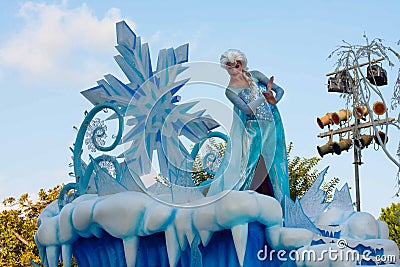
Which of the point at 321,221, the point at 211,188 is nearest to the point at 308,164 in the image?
the point at 321,221

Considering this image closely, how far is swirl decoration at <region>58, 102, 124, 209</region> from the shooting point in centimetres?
764

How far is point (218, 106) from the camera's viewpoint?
6.82 m

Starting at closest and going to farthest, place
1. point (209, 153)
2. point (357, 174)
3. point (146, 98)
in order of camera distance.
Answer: point (146, 98) → point (209, 153) → point (357, 174)

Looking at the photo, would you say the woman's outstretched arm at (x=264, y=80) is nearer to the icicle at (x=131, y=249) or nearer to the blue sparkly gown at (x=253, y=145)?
the blue sparkly gown at (x=253, y=145)

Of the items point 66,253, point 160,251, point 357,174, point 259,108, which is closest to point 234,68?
point 259,108

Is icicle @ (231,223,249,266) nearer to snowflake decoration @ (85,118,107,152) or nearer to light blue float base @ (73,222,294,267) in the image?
light blue float base @ (73,222,294,267)

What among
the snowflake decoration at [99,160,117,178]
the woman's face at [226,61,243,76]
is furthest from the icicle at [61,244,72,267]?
the woman's face at [226,61,243,76]

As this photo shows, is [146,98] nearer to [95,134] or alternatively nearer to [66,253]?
[95,134]

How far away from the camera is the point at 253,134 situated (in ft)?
23.4

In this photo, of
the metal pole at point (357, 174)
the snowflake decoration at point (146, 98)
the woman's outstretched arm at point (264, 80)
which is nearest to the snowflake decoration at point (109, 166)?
the snowflake decoration at point (146, 98)

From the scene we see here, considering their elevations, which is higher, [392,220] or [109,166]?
[392,220]

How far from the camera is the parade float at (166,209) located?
621cm

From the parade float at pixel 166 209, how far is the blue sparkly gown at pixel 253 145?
0.14m

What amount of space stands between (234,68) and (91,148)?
200cm
